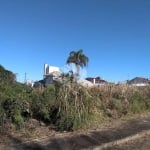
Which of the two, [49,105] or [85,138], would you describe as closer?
[85,138]

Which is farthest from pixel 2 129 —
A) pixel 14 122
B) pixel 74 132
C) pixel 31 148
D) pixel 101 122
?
pixel 101 122

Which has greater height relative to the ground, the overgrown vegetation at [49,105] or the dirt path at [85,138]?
the overgrown vegetation at [49,105]

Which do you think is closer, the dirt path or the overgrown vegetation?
the dirt path

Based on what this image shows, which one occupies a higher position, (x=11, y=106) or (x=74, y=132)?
(x=11, y=106)

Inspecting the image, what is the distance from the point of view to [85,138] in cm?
944

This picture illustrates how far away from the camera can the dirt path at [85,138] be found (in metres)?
8.27

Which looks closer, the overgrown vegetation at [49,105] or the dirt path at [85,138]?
the dirt path at [85,138]

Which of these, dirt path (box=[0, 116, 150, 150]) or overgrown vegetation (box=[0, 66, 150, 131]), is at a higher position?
overgrown vegetation (box=[0, 66, 150, 131])

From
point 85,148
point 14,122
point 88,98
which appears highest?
point 88,98

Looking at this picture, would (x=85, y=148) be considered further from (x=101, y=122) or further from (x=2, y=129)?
(x=101, y=122)

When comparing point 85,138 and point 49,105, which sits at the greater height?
point 49,105

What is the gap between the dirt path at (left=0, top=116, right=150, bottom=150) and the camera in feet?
27.1

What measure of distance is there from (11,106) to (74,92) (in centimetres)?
211

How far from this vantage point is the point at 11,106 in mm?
9383
